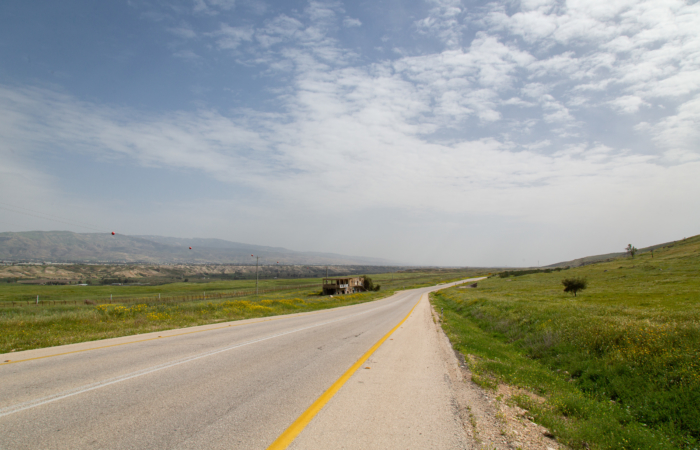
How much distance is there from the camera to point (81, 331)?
1375 cm

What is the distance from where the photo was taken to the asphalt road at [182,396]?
4.44 meters

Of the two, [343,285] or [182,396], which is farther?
[343,285]

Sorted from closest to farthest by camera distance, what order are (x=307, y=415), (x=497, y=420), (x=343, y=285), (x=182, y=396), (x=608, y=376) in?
(x=307, y=415)
(x=497, y=420)
(x=182, y=396)
(x=608, y=376)
(x=343, y=285)

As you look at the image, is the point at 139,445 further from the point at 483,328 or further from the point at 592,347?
the point at 483,328

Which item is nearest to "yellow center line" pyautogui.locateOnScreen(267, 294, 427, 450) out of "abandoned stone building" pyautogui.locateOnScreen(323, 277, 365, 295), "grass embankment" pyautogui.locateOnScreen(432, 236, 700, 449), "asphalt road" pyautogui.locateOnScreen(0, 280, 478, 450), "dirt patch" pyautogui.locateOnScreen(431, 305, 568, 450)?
"asphalt road" pyautogui.locateOnScreen(0, 280, 478, 450)

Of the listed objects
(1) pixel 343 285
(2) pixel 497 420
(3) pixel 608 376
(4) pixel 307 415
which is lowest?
(1) pixel 343 285

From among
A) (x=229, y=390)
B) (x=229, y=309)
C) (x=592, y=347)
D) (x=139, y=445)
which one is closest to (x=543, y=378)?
(x=592, y=347)

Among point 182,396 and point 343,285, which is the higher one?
point 182,396

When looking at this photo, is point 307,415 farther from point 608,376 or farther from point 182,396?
point 608,376

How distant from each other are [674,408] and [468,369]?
14.3 ft

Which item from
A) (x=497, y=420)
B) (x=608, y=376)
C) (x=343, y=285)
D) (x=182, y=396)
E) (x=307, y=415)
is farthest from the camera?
(x=343, y=285)

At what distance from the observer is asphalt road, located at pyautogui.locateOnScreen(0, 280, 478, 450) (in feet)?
14.6

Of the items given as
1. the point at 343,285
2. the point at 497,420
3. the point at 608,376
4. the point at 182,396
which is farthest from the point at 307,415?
the point at 343,285

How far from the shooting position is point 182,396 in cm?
607
